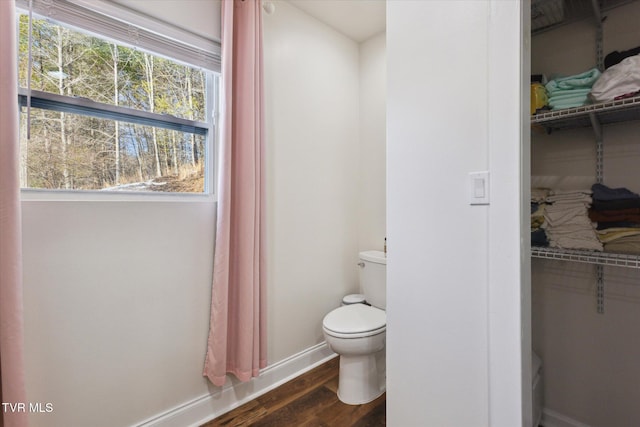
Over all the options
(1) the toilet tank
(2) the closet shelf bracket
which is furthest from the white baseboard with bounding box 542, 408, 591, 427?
(1) the toilet tank

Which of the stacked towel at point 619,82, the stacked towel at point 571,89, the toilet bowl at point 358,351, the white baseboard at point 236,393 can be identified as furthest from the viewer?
the toilet bowl at point 358,351

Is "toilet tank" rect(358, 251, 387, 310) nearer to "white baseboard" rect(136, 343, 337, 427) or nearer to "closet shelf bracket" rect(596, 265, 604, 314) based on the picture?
"white baseboard" rect(136, 343, 337, 427)

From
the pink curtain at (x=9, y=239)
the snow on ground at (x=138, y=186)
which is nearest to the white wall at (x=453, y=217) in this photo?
the snow on ground at (x=138, y=186)

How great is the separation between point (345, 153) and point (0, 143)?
1.97 m

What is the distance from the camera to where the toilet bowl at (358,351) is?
1.66 meters

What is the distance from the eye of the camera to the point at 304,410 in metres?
1.66

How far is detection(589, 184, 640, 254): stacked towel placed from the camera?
1153 millimetres

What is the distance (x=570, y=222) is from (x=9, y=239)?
2.26 m

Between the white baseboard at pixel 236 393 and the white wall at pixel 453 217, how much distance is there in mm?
923

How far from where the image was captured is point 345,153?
2424 millimetres

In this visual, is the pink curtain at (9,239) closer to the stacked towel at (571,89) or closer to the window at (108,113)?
the window at (108,113)

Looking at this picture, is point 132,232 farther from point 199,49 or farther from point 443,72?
point 443,72

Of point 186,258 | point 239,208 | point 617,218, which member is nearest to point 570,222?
point 617,218

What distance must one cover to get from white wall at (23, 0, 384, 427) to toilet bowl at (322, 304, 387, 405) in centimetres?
42
